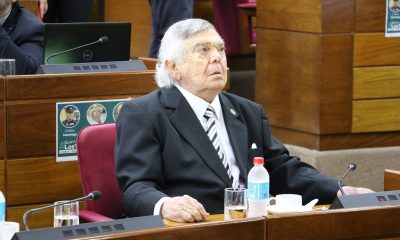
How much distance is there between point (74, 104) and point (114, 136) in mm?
1008

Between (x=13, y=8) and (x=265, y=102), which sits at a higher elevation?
(x=13, y=8)

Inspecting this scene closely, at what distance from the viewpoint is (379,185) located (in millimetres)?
6824

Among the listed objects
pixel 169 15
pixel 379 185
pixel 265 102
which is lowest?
pixel 379 185

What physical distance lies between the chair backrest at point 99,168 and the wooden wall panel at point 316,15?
2804 mm


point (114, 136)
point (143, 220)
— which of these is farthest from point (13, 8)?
point (143, 220)

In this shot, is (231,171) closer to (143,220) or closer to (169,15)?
(143,220)

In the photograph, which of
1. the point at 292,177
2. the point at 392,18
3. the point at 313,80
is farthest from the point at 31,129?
the point at 392,18

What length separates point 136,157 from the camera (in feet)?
11.9

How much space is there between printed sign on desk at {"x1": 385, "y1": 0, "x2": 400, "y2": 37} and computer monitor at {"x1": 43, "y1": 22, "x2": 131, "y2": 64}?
212 cm

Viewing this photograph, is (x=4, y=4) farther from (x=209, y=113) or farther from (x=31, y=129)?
(x=209, y=113)

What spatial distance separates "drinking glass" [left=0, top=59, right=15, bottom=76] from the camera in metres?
4.92

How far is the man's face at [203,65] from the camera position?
3.83m

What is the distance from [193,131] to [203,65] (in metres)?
0.26

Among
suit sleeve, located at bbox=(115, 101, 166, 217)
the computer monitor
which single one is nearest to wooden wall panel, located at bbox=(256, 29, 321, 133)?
the computer monitor
